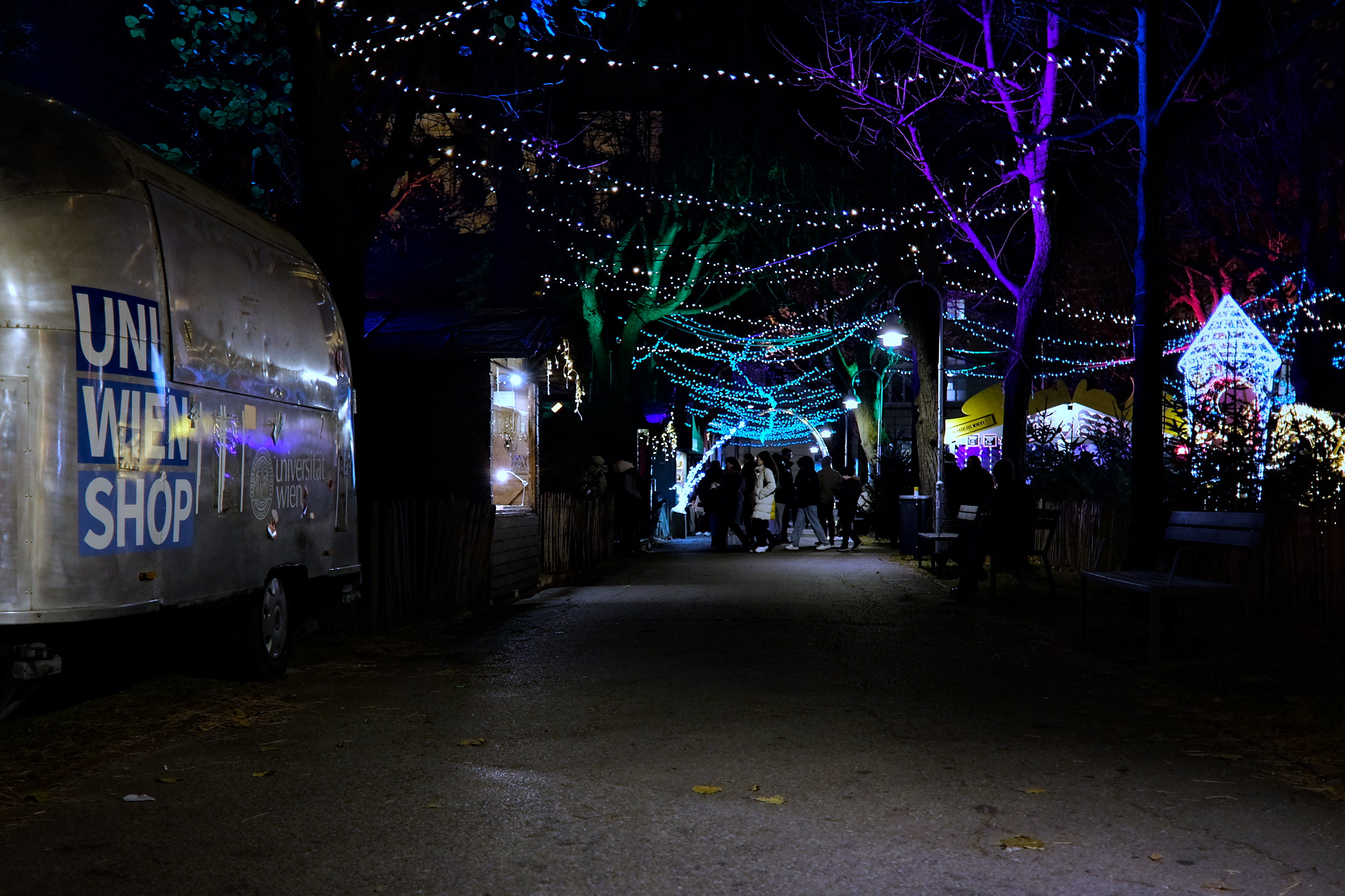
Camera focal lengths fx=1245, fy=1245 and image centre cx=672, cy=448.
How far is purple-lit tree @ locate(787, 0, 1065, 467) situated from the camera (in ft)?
64.2

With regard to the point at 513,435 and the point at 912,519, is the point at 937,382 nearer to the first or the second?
the point at 912,519

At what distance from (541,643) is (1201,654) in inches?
207

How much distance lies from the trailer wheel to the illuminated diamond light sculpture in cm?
1154

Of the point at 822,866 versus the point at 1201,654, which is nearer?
the point at 822,866

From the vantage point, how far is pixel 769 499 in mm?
25547

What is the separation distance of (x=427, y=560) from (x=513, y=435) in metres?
4.40

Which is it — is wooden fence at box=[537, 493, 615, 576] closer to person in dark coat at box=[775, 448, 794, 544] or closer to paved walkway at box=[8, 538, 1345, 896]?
person in dark coat at box=[775, 448, 794, 544]

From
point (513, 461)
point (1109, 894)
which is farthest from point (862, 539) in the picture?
point (1109, 894)

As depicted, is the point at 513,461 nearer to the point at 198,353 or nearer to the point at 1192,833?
the point at 198,353

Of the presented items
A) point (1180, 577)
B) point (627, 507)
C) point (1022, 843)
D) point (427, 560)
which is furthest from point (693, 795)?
point (627, 507)

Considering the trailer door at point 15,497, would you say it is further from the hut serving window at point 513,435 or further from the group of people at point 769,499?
the group of people at point 769,499

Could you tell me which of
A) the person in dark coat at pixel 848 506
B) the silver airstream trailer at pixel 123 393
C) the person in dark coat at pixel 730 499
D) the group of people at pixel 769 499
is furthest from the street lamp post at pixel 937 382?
the silver airstream trailer at pixel 123 393

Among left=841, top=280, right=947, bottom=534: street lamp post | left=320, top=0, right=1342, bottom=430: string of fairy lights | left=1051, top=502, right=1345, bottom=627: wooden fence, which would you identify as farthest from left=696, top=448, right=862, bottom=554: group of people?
left=1051, top=502, right=1345, bottom=627: wooden fence

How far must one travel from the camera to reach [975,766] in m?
5.98
